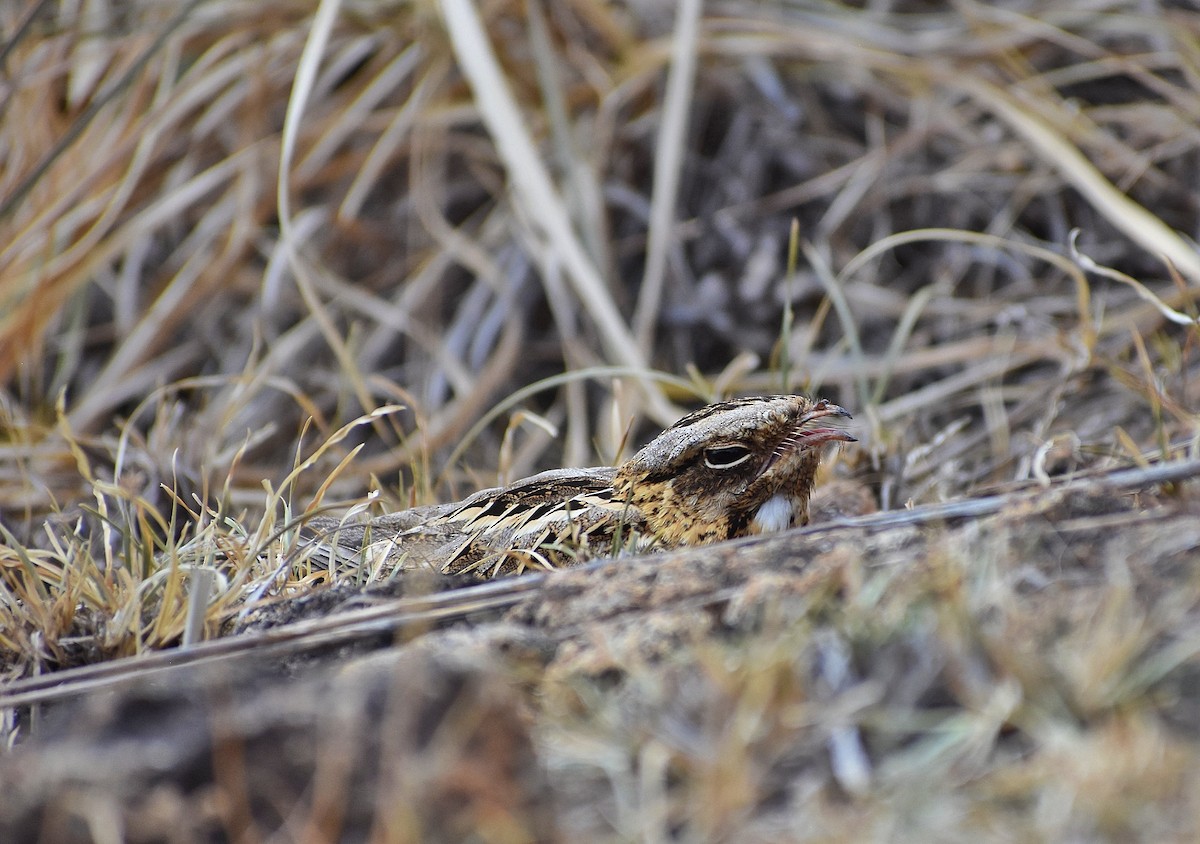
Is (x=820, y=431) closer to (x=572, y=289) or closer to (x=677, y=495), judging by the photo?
(x=677, y=495)

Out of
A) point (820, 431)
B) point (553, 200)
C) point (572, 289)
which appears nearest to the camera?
point (820, 431)

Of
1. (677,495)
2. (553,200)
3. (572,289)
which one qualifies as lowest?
(572,289)

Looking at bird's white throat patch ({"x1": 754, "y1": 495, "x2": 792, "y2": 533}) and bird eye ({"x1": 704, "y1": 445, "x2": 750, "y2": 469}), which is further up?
bird eye ({"x1": 704, "y1": 445, "x2": 750, "y2": 469})

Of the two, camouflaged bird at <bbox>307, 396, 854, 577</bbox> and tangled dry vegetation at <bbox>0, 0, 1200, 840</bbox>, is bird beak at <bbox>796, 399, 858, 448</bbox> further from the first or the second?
tangled dry vegetation at <bbox>0, 0, 1200, 840</bbox>

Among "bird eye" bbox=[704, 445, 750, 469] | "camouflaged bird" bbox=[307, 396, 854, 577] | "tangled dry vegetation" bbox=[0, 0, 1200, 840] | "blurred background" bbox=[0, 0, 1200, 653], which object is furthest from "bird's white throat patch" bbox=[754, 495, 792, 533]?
"blurred background" bbox=[0, 0, 1200, 653]

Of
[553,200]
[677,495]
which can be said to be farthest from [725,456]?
[553,200]
